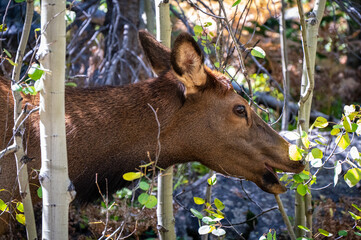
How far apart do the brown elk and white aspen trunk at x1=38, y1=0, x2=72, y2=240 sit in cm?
119

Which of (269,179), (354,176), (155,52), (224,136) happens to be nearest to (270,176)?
(269,179)

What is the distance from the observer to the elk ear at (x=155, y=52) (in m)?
4.23

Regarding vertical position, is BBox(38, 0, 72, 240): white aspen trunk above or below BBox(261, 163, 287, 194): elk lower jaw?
above

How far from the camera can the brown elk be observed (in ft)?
12.8

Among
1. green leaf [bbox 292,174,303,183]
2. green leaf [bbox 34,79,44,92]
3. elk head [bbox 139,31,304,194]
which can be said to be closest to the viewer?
green leaf [bbox 34,79,44,92]

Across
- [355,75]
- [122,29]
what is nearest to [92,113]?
[122,29]

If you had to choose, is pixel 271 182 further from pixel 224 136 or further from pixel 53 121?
pixel 53 121

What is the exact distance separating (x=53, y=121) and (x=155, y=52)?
1786mm

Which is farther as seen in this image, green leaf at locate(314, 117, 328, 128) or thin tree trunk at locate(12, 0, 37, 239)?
green leaf at locate(314, 117, 328, 128)

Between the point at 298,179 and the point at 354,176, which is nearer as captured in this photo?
the point at 354,176

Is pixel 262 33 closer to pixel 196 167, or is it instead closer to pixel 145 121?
pixel 196 167

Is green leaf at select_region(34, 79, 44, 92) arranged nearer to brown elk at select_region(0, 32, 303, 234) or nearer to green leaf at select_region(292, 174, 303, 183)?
brown elk at select_region(0, 32, 303, 234)

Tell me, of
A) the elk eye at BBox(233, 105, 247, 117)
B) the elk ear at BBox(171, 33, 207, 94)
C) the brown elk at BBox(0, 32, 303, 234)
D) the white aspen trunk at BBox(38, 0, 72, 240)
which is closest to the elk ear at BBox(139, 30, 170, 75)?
the brown elk at BBox(0, 32, 303, 234)

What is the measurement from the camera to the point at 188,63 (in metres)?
3.83
